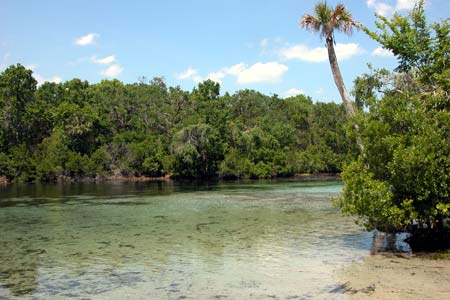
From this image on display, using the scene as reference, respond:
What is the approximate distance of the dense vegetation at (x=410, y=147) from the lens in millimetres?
12227

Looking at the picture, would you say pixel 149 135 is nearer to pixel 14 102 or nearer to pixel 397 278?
pixel 14 102

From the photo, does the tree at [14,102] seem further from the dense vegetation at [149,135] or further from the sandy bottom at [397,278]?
the sandy bottom at [397,278]

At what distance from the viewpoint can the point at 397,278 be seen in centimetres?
1111

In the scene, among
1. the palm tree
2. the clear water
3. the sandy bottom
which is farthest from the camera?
the palm tree

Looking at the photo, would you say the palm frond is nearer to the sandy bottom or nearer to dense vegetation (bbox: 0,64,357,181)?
the sandy bottom

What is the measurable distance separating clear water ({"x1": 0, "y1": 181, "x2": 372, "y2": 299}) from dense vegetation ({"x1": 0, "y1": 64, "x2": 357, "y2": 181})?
4440 cm

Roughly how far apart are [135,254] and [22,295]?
15.2 ft

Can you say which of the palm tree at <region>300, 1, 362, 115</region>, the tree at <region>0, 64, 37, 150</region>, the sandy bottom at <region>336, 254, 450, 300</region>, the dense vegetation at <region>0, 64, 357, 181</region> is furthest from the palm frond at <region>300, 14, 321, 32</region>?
the tree at <region>0, 64, 37, 150</region>

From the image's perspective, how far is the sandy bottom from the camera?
32.5 feet

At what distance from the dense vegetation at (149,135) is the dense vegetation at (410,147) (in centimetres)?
5390

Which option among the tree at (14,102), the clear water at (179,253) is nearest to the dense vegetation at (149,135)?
the tree at (14,102)

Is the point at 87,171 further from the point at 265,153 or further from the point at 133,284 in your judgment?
the point at 133,284

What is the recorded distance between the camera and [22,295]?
10992 mm

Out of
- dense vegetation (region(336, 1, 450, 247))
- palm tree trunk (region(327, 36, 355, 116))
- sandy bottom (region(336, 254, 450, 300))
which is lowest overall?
sandy bottom (region(336, 254, 450, 300))
